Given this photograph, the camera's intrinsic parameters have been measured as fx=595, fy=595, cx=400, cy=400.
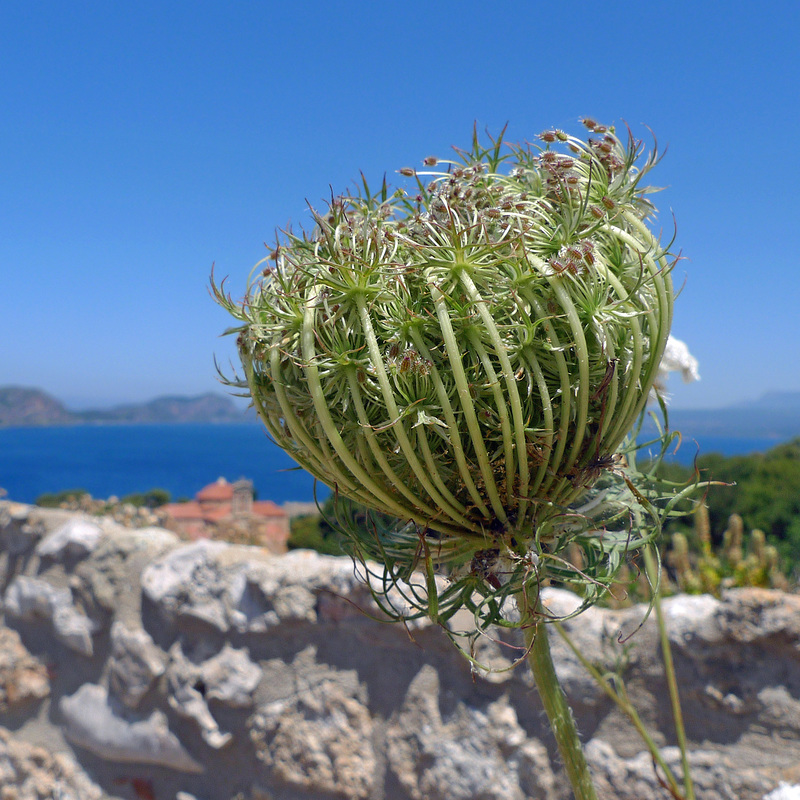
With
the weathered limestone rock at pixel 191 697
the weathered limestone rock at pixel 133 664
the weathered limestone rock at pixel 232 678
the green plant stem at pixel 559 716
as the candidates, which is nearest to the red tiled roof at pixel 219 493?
the weathered limestone rock at pixel 133 664

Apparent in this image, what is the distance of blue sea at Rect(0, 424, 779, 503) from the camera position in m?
28.2

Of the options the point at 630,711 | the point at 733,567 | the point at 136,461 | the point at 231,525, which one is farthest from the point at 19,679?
the point at 136,461

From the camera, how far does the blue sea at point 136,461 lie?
92.5 feet

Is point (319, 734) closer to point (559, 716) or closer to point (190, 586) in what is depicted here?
point (190, 586)

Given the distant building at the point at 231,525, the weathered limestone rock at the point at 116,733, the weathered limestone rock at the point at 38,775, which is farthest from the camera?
the distant building at the point at 231,525

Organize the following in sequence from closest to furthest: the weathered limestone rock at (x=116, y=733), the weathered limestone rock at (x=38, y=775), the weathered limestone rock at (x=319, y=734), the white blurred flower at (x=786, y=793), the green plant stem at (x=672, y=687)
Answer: the green plant stem at (x=672, y=687), the white blurred flower at (x=786, y=793), the weathered limestone rock at (x=319, y=734), the weathered limestone rock at (x=116, y=733), the weathered limestone rock at (x=38, y=775)

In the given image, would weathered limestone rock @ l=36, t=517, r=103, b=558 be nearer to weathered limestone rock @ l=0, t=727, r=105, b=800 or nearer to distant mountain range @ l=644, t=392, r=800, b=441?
weathered limestone rock @ l=0, t=727, r=105, b=800

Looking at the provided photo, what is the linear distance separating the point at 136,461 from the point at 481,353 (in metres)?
47.3

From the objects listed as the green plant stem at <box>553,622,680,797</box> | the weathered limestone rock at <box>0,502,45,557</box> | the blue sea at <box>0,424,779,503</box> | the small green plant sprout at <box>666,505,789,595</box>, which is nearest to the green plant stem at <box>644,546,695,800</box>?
the green plant stem at <box>553,622,680,797</box>

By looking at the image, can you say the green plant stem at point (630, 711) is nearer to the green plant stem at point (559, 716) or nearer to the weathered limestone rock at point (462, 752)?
the green plant stem at point (559, 716)

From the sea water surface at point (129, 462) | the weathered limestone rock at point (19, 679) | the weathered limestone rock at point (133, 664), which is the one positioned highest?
the weathered limestone rock at point (133, 664)

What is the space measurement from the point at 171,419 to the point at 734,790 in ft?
207

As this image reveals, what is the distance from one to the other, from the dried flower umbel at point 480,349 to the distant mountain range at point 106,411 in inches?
1758

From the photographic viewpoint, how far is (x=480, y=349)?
2.27ft
